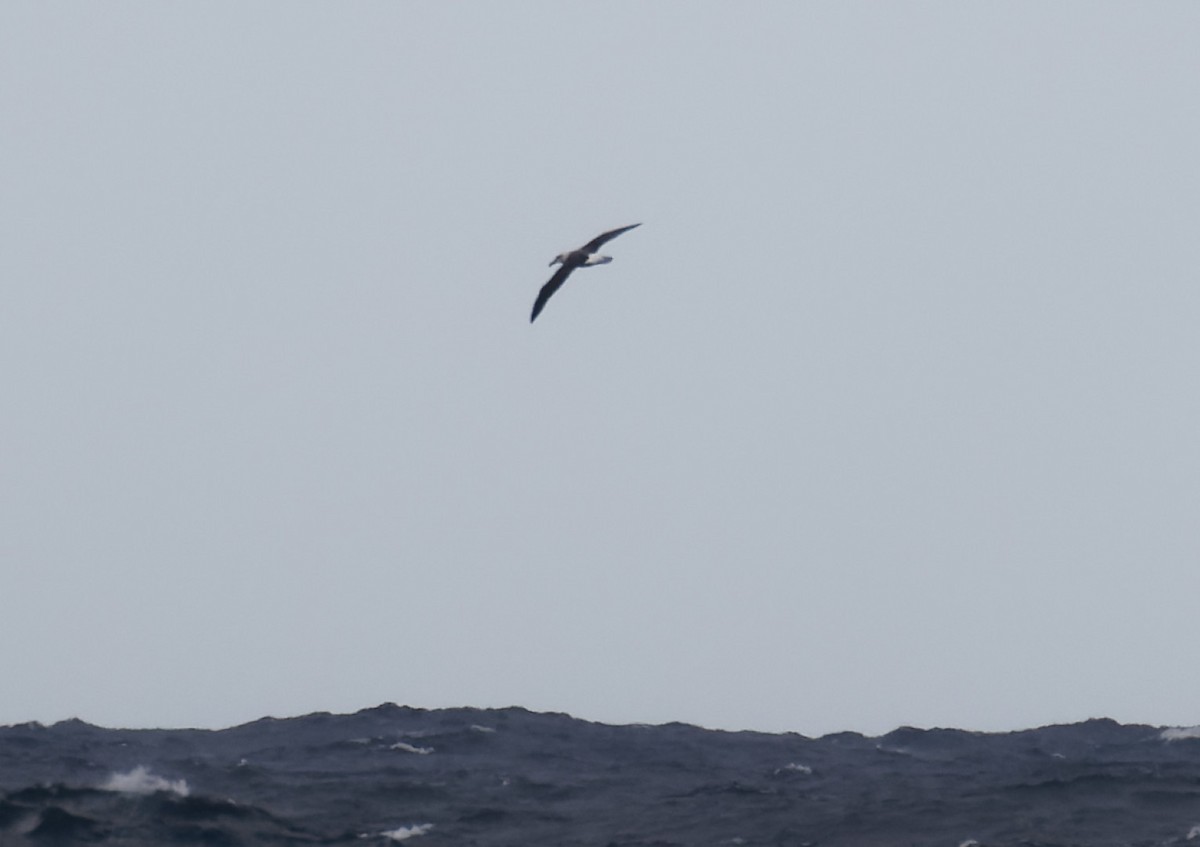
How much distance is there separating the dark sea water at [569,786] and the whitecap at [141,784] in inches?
2.2

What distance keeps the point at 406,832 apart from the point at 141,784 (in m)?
5.83

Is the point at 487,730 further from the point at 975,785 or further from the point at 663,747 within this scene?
the point at 975,785

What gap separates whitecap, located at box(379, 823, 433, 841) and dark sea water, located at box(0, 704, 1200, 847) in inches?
2.1

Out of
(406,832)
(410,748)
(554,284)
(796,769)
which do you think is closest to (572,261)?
(554,284)

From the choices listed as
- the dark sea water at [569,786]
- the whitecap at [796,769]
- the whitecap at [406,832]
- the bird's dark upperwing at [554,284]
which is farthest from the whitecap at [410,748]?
the bird's dark upperwing at [554,284]

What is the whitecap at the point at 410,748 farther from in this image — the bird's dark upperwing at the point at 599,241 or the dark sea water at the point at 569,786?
the bird's dark upperwing at the point at 599,241

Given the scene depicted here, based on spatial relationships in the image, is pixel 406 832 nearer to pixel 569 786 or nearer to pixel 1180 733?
pixel 569 786

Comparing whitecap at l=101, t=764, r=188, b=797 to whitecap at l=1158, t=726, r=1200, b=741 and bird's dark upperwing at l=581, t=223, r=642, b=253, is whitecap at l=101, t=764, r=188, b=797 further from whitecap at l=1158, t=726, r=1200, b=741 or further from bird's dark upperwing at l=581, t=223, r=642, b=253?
whitecap at l=1158, t=726, r=1200, b=741

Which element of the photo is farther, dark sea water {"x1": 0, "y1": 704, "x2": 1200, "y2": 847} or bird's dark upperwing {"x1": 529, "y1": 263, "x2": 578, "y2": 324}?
bird's dark upperwing {"x1": 529, "y1": 263, "x2": 578, "y2": 324}

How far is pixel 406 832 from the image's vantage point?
21.6 meters

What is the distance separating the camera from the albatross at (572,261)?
22.1 m

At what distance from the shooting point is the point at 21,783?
2534 cm

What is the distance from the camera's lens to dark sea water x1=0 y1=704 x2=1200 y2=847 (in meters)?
21.4

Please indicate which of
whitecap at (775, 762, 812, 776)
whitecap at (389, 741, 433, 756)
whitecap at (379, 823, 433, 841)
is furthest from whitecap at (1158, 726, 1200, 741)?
whitecap at (379, 823, 433, 841)
